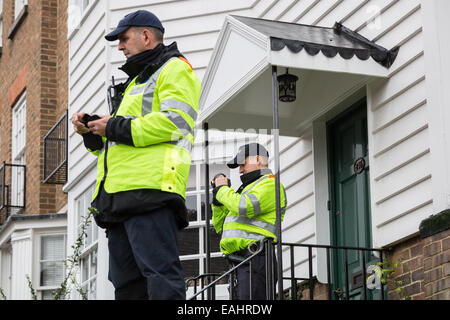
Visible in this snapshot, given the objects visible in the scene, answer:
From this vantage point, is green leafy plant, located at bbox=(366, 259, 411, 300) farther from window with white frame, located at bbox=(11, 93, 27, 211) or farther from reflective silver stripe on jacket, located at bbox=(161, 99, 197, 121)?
window with white frame, located at bbox=(11, 93, 27, 211)

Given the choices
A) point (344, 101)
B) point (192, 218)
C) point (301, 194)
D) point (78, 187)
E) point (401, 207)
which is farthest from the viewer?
point (78, 187)

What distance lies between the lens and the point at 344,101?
9.15 m

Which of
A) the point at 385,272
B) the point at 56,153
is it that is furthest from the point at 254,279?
the point at 56,153

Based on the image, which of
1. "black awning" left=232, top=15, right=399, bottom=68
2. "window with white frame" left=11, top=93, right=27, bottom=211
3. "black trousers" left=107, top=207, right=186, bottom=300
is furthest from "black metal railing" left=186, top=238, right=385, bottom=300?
"window with white frame" left=11, top=93, right=27, bottom=211

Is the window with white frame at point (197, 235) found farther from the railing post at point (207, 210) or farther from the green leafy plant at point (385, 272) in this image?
the green leafy plant at point (385, 272)

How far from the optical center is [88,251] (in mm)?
13156

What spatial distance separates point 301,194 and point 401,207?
77.7 inches

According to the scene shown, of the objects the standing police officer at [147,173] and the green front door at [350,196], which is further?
the green front door at [350,196]

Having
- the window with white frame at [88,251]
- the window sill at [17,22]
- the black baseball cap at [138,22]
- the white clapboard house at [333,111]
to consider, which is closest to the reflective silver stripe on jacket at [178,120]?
the black baseball cap at [138,22]

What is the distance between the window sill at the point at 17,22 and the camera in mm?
16891

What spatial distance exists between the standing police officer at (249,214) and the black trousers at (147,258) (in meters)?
2.25

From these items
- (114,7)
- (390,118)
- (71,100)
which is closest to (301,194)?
(390,118)

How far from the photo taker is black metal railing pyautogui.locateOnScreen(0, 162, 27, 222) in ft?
53.6
